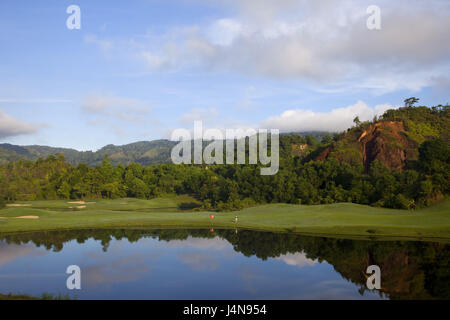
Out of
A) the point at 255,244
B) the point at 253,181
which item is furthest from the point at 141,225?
the point at 253,181

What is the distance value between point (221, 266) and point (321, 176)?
54163 mm

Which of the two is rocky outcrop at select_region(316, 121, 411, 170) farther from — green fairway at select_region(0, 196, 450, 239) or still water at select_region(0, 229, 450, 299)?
still water at select_region(0, 229, 450, 299)

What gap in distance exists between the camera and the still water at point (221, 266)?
23719 millimetres

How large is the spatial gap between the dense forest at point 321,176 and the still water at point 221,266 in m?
28.3

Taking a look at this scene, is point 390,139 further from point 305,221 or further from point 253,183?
point 305,221

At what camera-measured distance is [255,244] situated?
39031mm

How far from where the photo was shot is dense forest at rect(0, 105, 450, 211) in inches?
2437

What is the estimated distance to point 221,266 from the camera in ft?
100

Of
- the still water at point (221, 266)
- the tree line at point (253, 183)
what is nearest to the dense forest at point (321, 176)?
the tree line at point (253, 183)

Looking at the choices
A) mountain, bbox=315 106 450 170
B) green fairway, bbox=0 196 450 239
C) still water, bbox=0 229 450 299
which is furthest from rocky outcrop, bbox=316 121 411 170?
still water, bbox=0 229 450 299

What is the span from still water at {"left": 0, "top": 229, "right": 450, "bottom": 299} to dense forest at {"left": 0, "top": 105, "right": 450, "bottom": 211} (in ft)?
92.9

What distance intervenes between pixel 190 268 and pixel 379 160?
7473 cm

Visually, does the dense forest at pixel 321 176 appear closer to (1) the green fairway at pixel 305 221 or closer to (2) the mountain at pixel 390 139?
(2) the mountain at pixel 390 139
